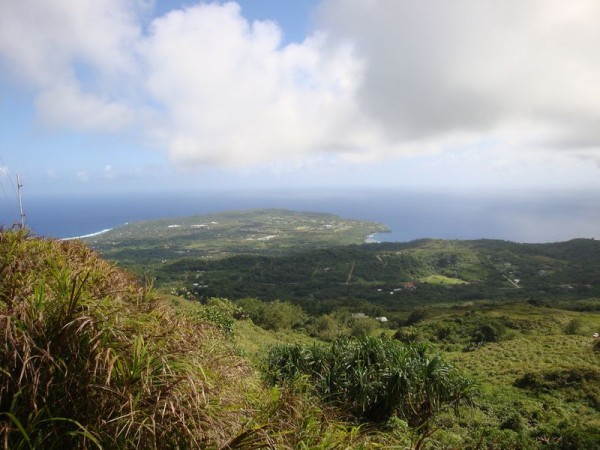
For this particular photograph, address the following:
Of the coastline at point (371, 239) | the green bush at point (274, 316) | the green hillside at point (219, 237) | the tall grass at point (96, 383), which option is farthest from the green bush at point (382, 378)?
the coastline at point (371, 239)

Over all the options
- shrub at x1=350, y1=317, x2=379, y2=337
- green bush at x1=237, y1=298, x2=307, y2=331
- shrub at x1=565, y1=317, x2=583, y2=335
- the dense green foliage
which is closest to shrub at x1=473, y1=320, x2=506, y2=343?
shrub at x1=565, y1=317, x2=583, y2=335

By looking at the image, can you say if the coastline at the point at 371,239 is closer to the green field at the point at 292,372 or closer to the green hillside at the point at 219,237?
the green hillside at the point at 219,237

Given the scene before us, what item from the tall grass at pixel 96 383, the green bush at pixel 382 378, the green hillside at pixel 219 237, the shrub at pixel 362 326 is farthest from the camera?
the green hillside at pixel 219 237

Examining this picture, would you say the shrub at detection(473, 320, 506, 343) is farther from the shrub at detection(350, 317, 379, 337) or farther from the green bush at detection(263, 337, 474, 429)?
the green bush at detection(263, 337, 474, 429)

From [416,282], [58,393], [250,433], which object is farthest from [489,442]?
[416,282]

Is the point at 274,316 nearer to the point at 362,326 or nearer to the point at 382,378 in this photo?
the point at 362,326

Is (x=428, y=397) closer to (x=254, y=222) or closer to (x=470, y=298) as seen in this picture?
(x=470, y=298)

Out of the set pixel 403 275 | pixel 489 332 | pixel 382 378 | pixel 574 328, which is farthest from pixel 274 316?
pixel 403 275
